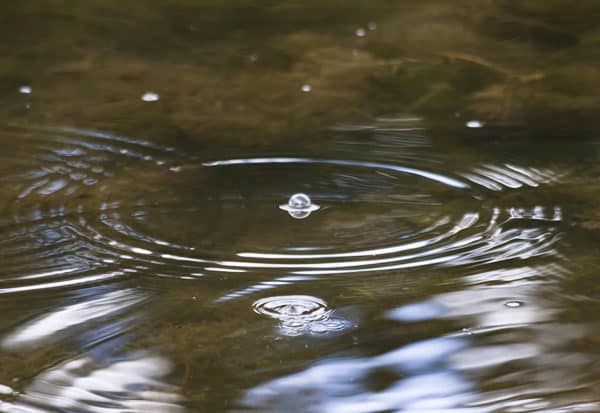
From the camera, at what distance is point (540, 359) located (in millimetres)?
1417

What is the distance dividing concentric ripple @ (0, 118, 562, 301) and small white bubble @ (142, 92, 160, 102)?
262 millimetres

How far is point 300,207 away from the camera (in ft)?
6.61

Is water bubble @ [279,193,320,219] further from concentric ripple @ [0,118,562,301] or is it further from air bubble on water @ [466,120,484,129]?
air bubble on water @ [466,120,484,129]

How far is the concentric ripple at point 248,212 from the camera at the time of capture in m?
1.75

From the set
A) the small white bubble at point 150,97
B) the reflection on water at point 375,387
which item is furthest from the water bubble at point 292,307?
the small white bubble at point 150,97

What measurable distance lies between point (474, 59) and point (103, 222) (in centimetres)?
146

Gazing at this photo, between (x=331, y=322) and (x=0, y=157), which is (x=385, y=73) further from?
(x=331, y=322)

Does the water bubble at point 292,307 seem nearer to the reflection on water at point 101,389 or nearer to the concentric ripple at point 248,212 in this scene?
the concentric ripple at point 248,212

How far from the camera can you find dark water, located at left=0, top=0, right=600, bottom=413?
4.58 feet

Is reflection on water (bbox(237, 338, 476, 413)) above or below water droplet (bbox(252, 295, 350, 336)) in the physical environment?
below

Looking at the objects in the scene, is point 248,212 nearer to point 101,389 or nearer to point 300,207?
point 300,207

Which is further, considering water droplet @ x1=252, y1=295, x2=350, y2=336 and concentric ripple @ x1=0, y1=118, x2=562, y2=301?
concentric ripple @ x1=0, y1=118, x2=562, y2=301

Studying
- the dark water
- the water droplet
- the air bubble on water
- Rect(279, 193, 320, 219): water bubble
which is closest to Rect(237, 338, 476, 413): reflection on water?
the dark water

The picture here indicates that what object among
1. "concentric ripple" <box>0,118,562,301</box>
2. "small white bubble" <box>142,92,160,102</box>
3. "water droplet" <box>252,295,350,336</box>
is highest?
"small white bubble" <box>142,92,160,102</box>
